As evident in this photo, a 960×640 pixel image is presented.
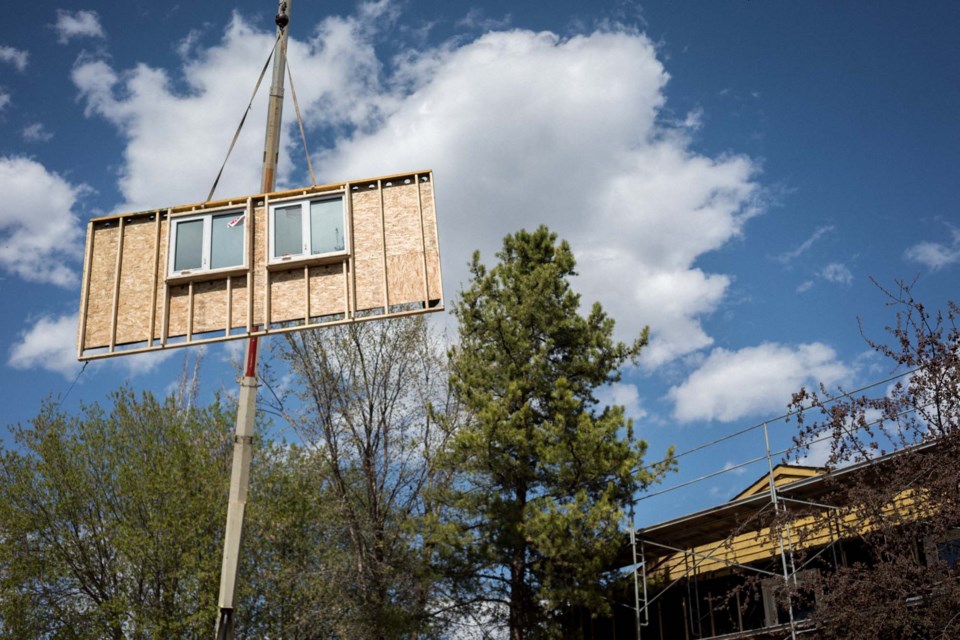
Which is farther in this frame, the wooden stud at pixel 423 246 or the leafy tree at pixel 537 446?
the leafy tree at pixel 537 446

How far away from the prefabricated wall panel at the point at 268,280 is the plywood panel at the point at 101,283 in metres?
0.01

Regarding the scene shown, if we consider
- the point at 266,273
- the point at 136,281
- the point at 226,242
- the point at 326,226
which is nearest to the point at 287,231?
the point at 326,226

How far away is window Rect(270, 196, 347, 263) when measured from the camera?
41.4ft

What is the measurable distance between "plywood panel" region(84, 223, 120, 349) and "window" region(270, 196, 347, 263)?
2.37 metres

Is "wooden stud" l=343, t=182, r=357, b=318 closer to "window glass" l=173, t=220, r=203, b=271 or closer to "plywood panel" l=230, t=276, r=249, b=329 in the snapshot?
"plywood panel" l=230, t=276, r=249, b=329

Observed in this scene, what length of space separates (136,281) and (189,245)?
2.86ft

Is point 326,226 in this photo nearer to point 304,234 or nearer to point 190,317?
point 304,234

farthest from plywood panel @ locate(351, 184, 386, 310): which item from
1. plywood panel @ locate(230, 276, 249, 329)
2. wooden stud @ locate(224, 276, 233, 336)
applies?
wooden stud @ locate(224, 276, 233, 336)

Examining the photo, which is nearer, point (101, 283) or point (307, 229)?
point (307, 229)

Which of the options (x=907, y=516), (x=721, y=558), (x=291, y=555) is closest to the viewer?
(x=907, y=516)

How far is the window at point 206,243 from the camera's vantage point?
12.8 m

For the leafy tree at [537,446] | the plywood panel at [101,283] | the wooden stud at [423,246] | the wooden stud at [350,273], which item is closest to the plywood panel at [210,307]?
the plywood panel at [101,283]

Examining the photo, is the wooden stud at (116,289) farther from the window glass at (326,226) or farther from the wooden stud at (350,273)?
the wooden stud at (350,273)

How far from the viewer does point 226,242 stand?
13.0 meters
